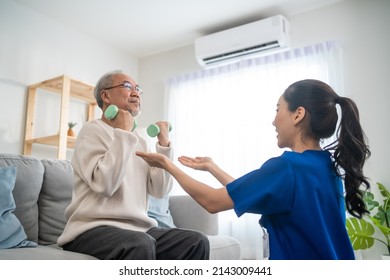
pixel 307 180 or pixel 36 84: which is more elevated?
pixel 36 84

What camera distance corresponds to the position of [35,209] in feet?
5.16

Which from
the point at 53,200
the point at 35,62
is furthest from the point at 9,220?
the point at 35,62

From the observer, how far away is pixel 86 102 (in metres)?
3.51

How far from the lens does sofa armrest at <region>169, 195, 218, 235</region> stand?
2066 millimetres

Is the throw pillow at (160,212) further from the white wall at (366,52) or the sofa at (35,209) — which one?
the white wall at (366,52)

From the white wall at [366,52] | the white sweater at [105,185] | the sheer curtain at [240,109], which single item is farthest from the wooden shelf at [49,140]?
the white wall at [366,52]

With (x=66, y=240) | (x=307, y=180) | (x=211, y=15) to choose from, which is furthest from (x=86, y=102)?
(x=307, y=180)

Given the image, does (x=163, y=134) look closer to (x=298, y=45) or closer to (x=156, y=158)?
(x=156, y=158)

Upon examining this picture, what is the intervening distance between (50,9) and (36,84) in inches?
28.9

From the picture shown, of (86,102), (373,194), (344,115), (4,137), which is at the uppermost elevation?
(86,102)

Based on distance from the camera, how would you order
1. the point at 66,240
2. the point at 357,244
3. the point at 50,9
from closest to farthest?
the point at 66,240 → the point at 357,244 → the point at 50,9

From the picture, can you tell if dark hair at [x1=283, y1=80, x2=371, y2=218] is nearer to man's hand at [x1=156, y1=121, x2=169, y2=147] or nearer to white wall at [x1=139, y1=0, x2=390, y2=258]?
man's hand at [x1=156, y1=121, x2=169, y2=147]

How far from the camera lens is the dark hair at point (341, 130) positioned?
998mm

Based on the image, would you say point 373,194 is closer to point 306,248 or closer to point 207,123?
point 207,123
